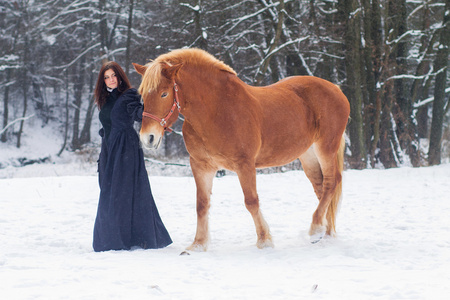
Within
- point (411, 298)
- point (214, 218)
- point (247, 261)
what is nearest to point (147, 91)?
point (247, 261)

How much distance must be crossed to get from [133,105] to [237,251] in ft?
6.25

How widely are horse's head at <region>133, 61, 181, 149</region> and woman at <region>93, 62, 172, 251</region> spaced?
21.2 inches

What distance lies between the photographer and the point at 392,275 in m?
3.54

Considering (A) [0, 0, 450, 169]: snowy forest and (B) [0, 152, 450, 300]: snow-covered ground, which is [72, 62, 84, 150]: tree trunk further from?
(B) [0, 152, 450, 300]: snow-covered ground

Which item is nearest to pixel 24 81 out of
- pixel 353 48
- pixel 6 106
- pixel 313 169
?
pixel 6 106

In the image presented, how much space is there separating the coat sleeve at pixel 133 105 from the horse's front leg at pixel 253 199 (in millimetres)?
1257

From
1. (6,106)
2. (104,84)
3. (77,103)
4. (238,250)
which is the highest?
(77,103)

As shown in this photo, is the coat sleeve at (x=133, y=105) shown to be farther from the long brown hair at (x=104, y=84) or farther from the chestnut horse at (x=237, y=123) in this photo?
the chestnut horse at (x=237, y=123)

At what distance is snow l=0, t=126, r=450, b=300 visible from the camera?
10.2ft

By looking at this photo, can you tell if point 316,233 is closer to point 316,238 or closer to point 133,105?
point 316,238

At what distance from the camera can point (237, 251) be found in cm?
457

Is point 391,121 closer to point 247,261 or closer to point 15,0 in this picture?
point 247,261

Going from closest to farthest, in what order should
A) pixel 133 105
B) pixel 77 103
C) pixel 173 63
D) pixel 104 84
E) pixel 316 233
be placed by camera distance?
pixel 173 63
pixel 133 105
pixel 104 84
pixel 316 233
pixel 77 103

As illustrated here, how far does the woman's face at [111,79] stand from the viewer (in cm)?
486
